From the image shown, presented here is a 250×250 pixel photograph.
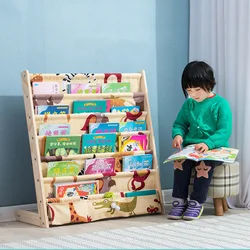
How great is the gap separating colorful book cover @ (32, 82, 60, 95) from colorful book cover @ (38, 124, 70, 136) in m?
0.17

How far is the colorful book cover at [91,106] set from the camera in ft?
9.91

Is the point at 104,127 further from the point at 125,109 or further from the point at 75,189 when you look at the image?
the point at 75,189

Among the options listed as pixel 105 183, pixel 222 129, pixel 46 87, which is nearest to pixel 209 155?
pixel 222 129

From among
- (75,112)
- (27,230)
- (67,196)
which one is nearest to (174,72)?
(75,112)

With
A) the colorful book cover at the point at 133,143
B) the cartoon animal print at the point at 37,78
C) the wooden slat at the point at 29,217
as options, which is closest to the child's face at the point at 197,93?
the colorful book cover at the point at 133,143

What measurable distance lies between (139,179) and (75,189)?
371 millimetres

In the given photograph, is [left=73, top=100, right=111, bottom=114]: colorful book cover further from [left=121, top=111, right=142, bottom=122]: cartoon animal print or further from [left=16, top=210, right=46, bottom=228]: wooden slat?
[left=16, top=210, right=46, bottom=228]: wooden slat

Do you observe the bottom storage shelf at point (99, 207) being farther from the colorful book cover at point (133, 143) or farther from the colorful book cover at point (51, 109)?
the colorful book cover at point (51, 109)

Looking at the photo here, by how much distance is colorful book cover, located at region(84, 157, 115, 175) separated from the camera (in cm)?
300

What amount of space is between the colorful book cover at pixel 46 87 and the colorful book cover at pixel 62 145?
0.77ft

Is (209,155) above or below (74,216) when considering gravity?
above

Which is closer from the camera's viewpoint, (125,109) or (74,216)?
(74,216)

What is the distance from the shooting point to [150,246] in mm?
2346

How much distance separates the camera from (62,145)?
2.95 meters
